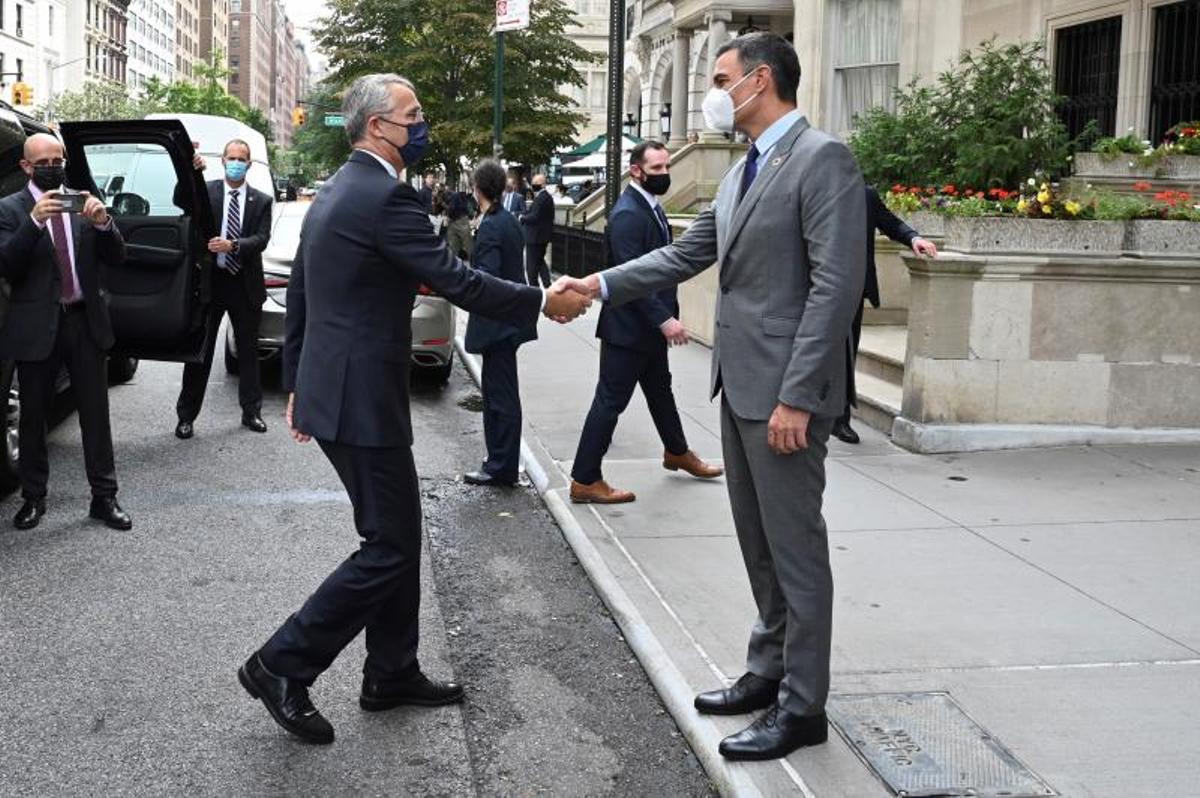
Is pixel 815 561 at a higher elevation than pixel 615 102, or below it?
below

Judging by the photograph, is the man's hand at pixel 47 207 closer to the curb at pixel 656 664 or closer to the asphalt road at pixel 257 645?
the asphalt road at pixel 257 645

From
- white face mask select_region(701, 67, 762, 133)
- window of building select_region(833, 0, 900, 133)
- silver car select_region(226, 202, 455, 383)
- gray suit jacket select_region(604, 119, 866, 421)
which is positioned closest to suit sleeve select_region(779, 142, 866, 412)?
gray suit jacket select_region(604, 119, 866, 421)

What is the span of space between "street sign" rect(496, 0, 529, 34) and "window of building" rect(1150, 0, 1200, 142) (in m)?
7.29

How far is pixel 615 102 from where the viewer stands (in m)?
14.1

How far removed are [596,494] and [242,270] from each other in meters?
4.02

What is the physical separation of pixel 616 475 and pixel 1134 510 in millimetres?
3037

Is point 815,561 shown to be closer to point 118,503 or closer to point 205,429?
point 118,503

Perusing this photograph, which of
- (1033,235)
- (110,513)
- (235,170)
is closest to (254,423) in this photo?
(235,170)

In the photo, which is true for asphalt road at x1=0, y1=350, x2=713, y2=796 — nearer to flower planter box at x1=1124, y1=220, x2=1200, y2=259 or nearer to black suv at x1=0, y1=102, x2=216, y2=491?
black suv at x1=0, y1=102, x2=216, y2=491

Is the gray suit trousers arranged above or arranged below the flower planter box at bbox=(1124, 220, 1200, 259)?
below

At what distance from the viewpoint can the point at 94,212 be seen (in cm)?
724

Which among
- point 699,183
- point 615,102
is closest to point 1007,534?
point 615,102

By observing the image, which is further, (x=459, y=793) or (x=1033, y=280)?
(x=1033, y=280)

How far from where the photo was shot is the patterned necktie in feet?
24.4
